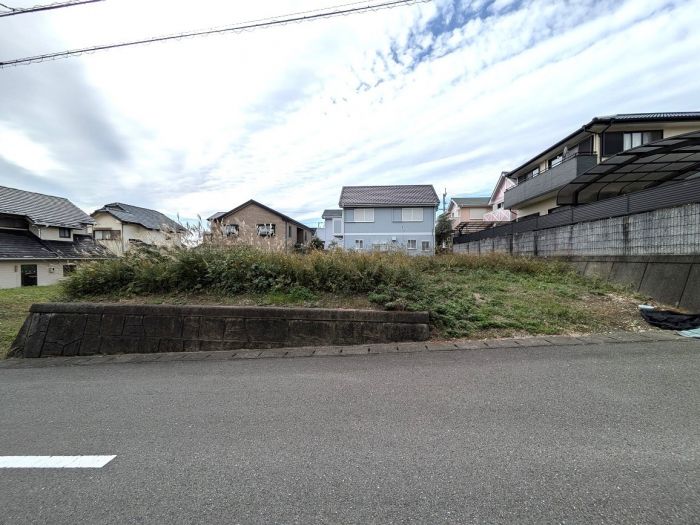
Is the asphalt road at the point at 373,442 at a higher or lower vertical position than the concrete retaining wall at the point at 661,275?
lower

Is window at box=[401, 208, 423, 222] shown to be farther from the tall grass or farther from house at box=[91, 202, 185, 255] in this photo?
the tall grass

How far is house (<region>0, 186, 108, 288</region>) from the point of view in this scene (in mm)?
24203

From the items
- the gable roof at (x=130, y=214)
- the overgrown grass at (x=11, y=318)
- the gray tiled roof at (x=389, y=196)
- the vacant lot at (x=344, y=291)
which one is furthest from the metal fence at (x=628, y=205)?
the gable roof at (x=130, y=214)

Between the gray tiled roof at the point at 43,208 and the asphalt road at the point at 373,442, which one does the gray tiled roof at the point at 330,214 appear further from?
the asphalt road at the point at 373,442

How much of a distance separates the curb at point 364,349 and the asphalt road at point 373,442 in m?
0.52

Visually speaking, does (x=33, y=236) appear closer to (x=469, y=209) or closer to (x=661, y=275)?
(x=661, y=275)

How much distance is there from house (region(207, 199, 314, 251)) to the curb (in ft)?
10.0

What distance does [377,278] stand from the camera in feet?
20.3

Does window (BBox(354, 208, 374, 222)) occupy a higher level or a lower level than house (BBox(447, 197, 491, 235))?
lower

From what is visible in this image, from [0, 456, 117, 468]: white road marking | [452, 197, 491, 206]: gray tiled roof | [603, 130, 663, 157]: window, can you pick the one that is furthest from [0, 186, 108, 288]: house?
[452, 197, 491, 206]: gray tiled roof

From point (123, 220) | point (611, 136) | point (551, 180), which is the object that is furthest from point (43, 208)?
point (611, 136)

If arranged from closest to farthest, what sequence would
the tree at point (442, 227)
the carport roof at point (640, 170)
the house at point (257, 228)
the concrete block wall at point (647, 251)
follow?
the concrete block wall at point (647, 251) → the house at point (257, 228) → the carport roof at point (640, 170) → the tree at point (442, 227)

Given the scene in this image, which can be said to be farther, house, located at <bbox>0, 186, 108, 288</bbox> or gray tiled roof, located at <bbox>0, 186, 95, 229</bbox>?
gray tiled roof, located at <bbox>0, 186, 95, 229</bbox>

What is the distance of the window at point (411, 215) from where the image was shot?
30.2 metres
